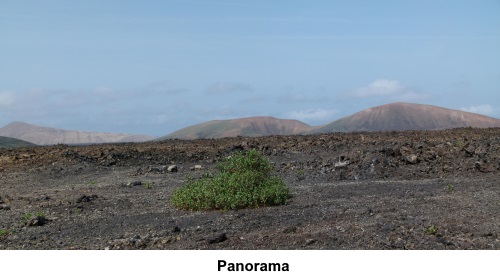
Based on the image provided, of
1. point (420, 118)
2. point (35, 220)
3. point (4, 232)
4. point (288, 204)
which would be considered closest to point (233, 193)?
point (288, 204)

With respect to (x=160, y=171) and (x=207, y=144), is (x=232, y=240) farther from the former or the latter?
(x=207, y=144)

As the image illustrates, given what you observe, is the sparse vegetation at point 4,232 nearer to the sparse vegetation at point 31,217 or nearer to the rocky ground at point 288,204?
the rocky ground at point 288,204

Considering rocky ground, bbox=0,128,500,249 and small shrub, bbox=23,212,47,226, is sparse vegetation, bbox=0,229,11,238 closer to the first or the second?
rocky ground, bbox=0,128,500,249

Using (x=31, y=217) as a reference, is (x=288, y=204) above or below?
A: above

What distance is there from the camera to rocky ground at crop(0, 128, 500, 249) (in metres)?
8.48

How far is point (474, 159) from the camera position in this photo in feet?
57.6

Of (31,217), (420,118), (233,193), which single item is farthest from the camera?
(420,118)

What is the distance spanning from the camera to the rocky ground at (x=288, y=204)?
8.48 metres

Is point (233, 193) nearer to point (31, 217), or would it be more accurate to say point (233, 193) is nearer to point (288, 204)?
point (288, 204)

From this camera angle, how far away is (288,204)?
11938 mm

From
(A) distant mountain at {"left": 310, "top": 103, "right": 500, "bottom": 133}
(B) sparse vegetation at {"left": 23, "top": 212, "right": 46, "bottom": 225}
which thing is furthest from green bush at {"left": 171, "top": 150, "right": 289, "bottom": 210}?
(A) distant mountain at {"left": 310, "top": 103, "right": 500, "bottom": 133}

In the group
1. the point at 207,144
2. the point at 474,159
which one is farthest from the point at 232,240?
the point at 207,144

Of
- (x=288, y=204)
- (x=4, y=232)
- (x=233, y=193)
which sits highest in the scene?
(x=233, y=193)

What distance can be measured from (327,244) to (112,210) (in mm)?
5806
